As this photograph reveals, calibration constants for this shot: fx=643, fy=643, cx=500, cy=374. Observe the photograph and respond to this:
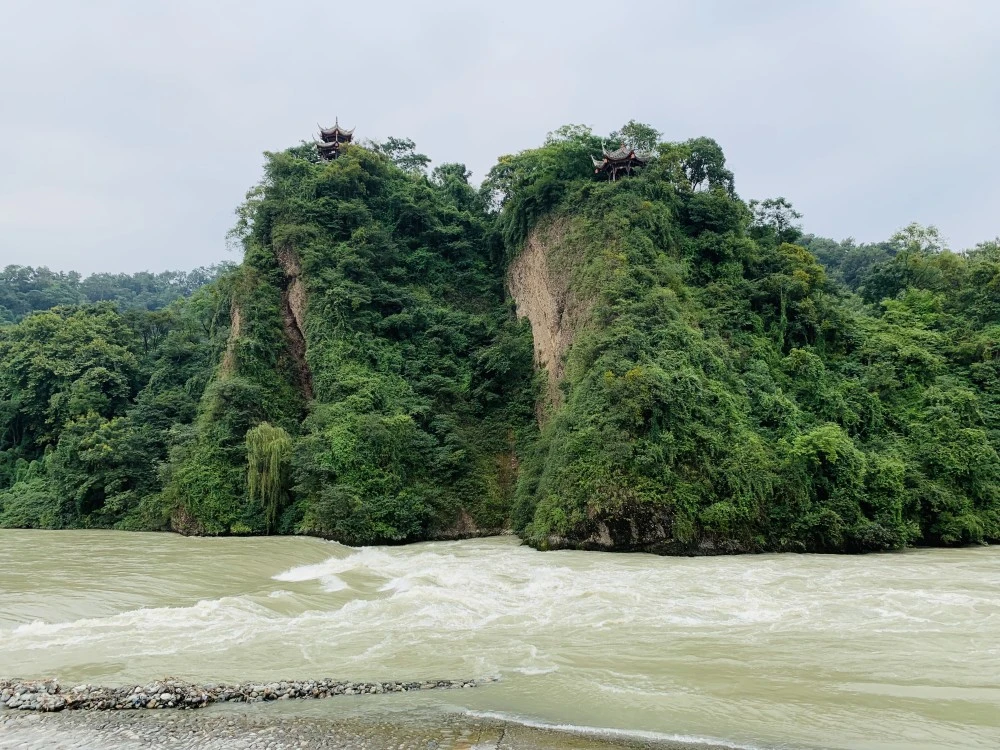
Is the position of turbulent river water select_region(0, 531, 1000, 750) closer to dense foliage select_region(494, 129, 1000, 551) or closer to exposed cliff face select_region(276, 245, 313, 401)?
dense foliage select_region(494, 129, 1000, 551)

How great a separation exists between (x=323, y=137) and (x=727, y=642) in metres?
34.2

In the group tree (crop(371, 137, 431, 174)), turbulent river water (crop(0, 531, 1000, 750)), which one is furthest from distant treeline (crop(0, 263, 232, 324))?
turbulent river water (crop(0, 531, 1000, 750))

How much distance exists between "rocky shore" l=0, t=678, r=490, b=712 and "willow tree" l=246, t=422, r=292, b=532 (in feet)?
50.7

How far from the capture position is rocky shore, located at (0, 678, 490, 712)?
6.35 metres

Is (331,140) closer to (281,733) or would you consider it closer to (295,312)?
(295,312)

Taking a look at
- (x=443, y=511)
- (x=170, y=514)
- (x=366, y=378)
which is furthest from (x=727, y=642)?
(x=170, y=514)

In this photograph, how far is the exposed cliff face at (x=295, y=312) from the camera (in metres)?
28.9

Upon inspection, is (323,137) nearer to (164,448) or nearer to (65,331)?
(65,331)

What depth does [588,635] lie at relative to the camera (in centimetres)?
941

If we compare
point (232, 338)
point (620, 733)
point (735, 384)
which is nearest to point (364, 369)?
point (232, 338)

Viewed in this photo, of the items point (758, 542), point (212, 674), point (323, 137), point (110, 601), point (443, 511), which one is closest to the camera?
point (212, 674)

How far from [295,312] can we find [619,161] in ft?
53.0

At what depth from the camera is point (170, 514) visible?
2378 cm

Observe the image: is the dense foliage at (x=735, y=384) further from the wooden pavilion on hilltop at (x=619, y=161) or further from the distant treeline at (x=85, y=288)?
the distant treeline at (x=85, y=288)
